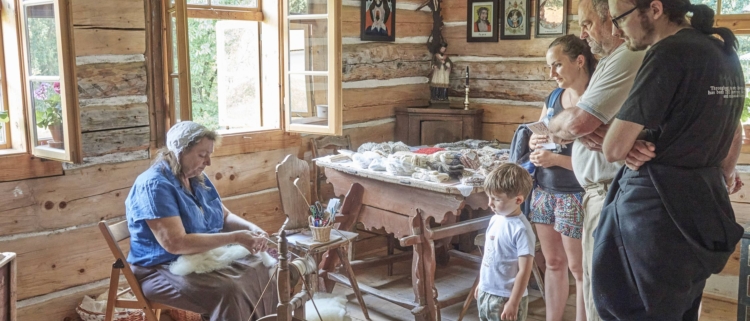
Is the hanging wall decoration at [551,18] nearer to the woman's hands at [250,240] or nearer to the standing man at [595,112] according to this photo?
the standing man at [595,112]

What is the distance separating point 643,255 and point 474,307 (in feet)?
7.79

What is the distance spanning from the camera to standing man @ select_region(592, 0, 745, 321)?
2.12 m

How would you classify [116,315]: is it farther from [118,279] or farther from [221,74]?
[221,74]

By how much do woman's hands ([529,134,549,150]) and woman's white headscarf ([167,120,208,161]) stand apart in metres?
1.62

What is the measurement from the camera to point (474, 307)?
177 inches

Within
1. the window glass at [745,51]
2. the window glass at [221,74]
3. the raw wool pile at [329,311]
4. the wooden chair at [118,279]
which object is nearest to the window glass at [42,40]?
the wooden chair at [118,279]

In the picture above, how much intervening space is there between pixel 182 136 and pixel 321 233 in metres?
0.97

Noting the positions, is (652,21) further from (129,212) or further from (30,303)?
(30,303)

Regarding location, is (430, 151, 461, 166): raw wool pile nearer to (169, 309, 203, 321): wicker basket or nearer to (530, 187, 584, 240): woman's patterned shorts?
(530, 187, 584, 240): woman's patterned shorts

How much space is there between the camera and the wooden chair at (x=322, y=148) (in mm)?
5039

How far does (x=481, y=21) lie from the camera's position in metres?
5.53

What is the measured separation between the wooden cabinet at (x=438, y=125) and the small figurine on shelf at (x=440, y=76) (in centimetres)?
33

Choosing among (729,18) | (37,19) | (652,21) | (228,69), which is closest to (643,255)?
(652,21)

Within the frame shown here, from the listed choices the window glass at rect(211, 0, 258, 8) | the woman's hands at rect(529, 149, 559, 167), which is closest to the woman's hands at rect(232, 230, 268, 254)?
the woman's hands at rect(529, 149, 559, 167)
